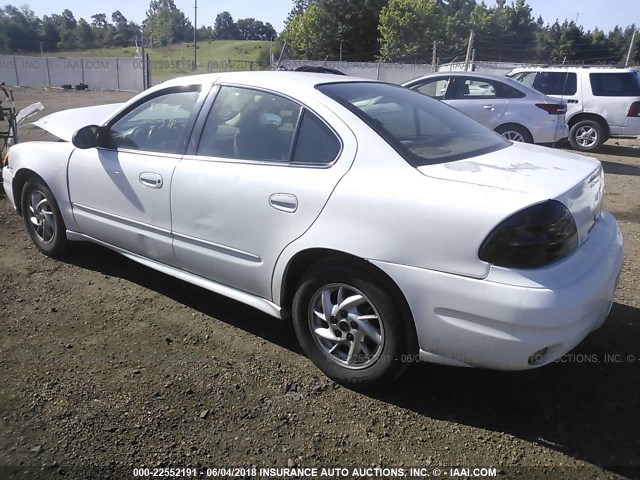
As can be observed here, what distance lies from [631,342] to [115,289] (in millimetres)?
3525

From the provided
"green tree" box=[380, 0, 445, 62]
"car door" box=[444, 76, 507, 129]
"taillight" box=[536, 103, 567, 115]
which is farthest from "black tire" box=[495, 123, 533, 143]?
"green tree" box=[380, 0, 445, 62]

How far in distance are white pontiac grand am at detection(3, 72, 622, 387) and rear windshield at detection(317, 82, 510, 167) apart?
0.6 inches

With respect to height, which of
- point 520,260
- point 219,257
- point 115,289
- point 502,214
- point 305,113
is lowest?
point 115,289

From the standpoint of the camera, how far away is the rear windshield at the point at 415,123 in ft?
8.90

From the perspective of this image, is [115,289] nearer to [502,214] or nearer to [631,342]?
[502,214]

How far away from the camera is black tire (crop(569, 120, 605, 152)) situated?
10.9 meters

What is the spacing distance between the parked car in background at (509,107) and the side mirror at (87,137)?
21.6 ft

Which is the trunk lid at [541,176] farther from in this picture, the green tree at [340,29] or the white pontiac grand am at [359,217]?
the green tree at [340,29]

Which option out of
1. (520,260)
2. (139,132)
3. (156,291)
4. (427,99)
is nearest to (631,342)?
(520,260)

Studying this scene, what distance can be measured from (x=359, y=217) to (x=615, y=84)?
1055cm

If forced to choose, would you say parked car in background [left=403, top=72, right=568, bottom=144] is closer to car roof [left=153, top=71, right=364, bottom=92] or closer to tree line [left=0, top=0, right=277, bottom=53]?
car roof [left=153, top=71, right=364, bottom=92]

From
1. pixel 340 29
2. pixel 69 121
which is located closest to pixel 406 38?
pixel 340 29

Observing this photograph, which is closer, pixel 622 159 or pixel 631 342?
pixel 631 342

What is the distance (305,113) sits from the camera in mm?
2881
